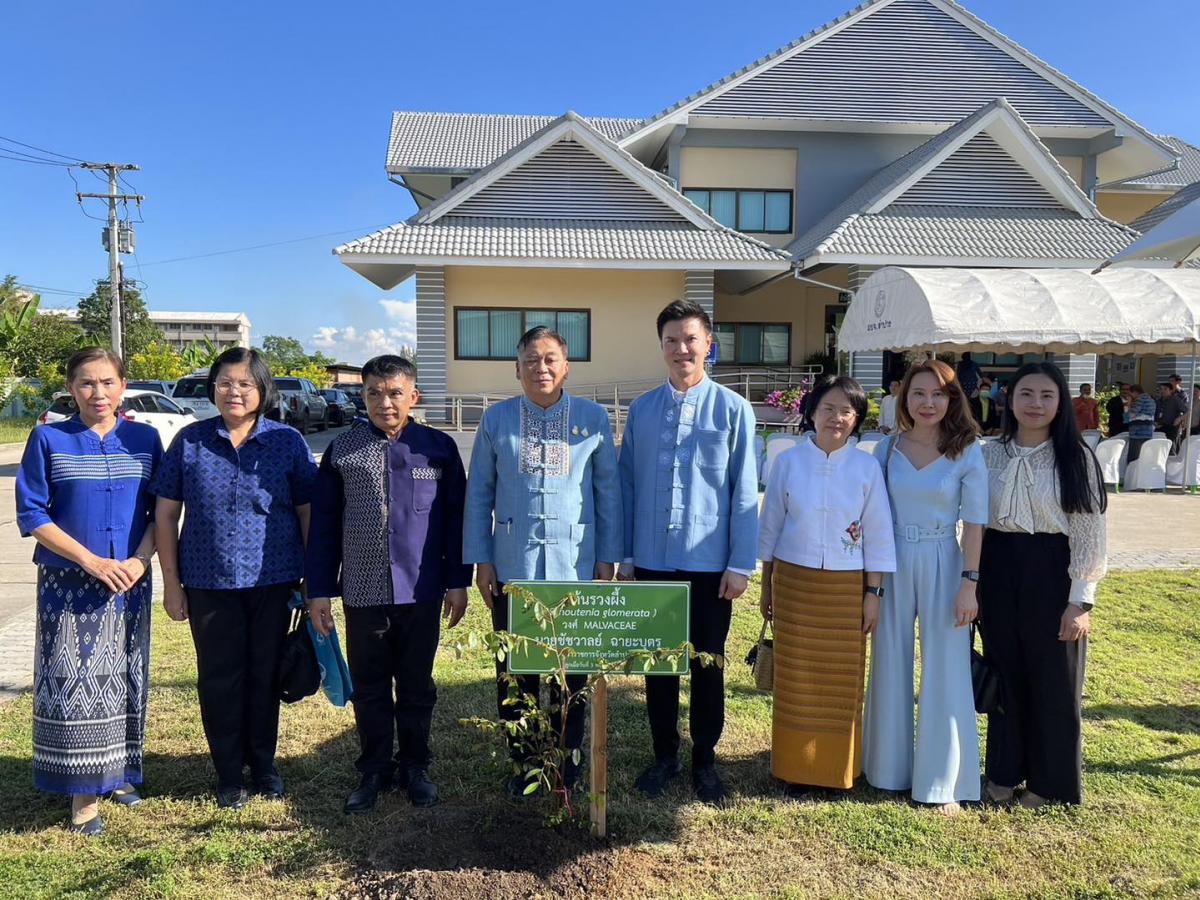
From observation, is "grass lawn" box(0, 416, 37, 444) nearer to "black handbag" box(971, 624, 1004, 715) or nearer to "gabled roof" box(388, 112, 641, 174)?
"gabled roof" box(388, 112, 641, 174)

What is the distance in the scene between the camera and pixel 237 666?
3.41m

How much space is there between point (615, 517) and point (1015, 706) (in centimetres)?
190

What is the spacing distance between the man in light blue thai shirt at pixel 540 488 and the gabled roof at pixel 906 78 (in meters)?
16.8

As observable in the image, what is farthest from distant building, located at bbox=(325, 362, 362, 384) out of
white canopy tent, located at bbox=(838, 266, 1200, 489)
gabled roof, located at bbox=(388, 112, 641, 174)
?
white canopy tent, located at bbox=(838, 266, 1200, 489)

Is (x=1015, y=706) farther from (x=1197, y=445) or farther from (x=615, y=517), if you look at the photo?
(x=1197, y=445)

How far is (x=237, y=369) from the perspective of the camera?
10.9 feet

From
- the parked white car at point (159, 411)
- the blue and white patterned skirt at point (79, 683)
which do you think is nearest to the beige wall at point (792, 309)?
the parked white car at point (159, 411)

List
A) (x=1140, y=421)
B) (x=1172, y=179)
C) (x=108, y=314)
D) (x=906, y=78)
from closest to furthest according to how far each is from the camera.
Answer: (x=1140, y=421) < (x=906, y=78) < (x=1172, y=179) < (x=108, y=314)

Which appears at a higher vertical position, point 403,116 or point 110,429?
point 403,116

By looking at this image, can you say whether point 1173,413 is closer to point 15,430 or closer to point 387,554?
point 387,554

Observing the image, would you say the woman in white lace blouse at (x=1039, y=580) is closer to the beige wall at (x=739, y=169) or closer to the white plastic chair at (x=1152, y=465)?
the white plastic chair at (x=1152, y=465)

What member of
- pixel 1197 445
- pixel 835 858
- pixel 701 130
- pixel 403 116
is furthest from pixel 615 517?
pixel 403 116

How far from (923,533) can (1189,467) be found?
38.9 ft

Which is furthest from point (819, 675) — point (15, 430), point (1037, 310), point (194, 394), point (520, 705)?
point (15, 430)
